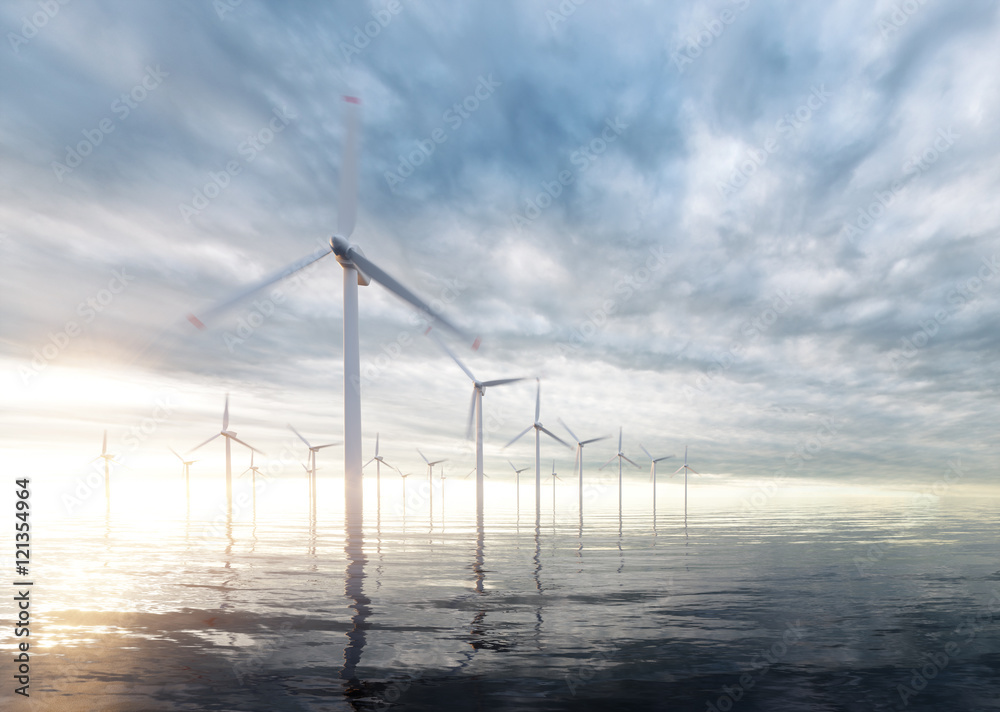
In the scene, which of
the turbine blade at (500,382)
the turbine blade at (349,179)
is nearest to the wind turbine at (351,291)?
the turbine blade at (349,179)

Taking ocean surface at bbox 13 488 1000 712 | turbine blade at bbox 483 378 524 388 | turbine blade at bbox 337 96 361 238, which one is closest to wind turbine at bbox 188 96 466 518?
turbine blade at bbox 337 96 361 238

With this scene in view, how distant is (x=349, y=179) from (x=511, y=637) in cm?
6384

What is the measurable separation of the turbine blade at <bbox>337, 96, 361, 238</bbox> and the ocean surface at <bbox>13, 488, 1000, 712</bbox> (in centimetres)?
4586

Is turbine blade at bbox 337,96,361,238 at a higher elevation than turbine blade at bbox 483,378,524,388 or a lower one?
higher

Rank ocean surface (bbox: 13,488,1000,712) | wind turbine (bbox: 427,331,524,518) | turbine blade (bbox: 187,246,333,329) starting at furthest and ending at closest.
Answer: wind turbine (bbox: 427,331,524,518) < turbine blade (bbox: 187,246,333,329) < ocean surface (bbox: 13,488,1000,712)

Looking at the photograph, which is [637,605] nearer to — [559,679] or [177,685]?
[559,679]

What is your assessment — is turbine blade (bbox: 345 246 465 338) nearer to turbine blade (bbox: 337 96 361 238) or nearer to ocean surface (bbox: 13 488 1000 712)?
turbine blade (bbox: 337 96 361 238)

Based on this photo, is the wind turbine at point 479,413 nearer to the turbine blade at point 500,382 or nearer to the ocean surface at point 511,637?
the turbine blade at point 500,382

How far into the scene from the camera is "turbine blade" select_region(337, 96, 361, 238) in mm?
70000

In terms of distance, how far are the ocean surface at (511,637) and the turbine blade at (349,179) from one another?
45857 mm

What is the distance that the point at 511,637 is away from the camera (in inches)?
762

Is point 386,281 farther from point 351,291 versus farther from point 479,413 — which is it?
point 479,413

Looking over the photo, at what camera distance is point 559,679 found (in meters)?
15.2

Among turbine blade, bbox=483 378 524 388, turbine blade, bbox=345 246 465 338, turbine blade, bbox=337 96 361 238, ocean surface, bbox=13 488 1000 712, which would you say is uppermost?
turbine blade, bbox=337 96 361 238
